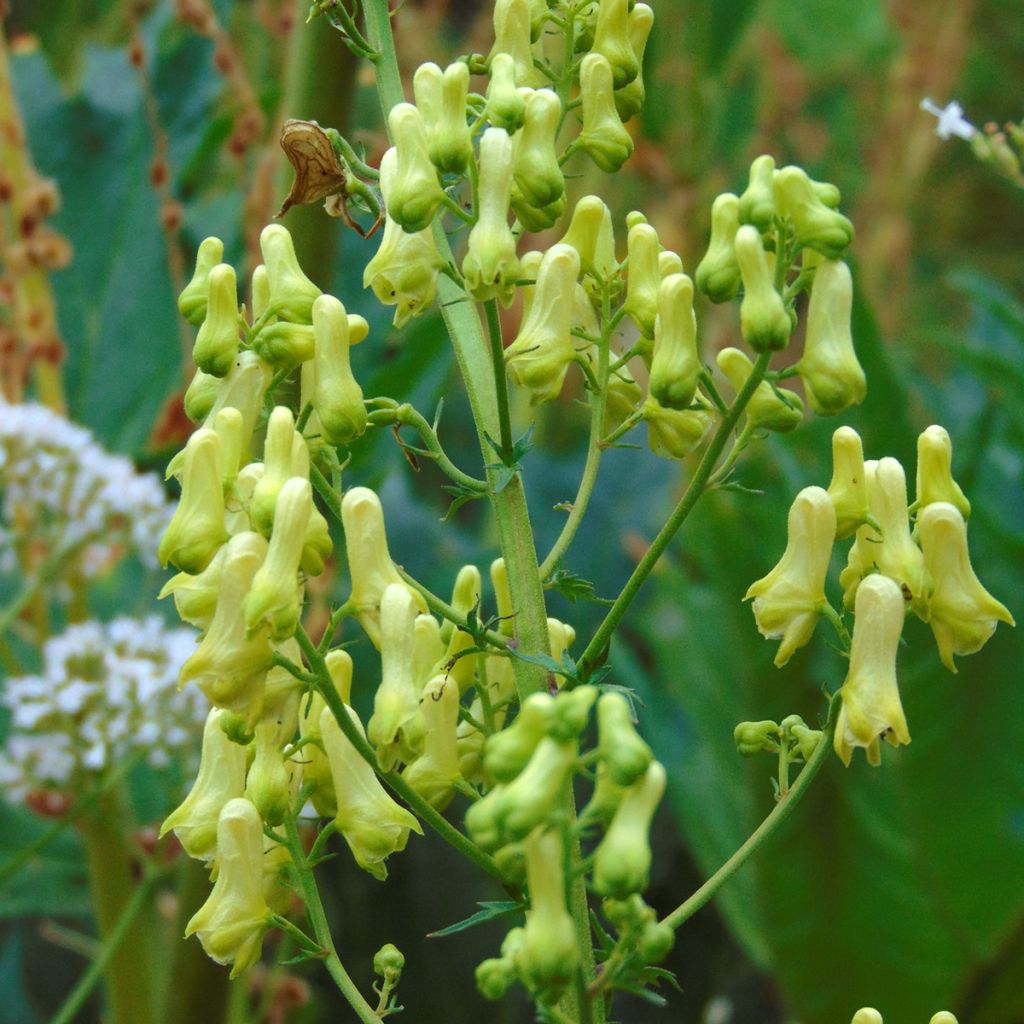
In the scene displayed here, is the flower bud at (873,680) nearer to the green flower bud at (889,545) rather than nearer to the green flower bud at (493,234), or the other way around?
the green flower bud at (889,545)

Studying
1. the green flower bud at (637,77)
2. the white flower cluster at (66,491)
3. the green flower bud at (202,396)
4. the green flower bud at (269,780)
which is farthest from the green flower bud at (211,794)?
the white flower cluster at (66,491)

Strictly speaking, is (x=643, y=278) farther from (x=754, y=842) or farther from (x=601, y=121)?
(x=754, y=842)

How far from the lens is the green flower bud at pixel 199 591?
1.90ft

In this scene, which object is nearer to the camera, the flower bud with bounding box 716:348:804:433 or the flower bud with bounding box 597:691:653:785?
the flower bud with bounding box 597:691:653:785

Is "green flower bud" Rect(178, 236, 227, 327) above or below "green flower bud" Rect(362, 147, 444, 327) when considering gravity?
below

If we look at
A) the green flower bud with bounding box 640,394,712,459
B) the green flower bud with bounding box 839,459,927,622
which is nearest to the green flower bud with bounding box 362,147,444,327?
the green flower bud with bounding box 640,394,712,459

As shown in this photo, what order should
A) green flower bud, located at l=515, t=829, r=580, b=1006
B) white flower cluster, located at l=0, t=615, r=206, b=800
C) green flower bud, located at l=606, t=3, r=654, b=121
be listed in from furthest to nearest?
1. white flower cluster, located at l=0, t=615, r=206, b=800
2. green flower bud, located at l=606, t=3, r=654, b=121
3. green flower bud, located at l=515, t=829, r=580, b=1006

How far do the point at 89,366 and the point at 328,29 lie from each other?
2.20 ft

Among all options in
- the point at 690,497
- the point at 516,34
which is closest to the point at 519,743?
the point at 690,497

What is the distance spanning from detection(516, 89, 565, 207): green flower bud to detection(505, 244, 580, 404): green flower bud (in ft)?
0.09

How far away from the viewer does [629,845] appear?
0.48m

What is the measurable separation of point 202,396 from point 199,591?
3.9 inches

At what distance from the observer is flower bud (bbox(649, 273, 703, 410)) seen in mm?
575

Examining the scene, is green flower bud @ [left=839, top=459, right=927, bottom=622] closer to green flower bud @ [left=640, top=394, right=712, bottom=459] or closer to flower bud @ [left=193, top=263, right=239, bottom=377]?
green flower bud @ [left=640, top=394, right=712, bottom=459]
